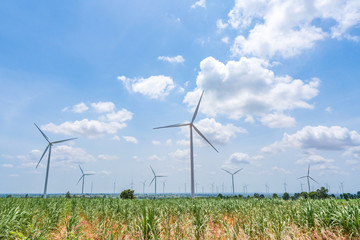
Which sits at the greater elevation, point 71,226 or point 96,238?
point 71,226

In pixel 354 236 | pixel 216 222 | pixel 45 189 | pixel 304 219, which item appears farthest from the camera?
pixel 45 189

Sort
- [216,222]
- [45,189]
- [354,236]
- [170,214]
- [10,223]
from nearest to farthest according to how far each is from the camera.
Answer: [10,223]
[354,236]
[216,222]
[170,214]
[45,189]

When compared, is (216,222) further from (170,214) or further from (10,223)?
(10,223)

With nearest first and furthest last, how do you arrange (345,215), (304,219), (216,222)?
(345,215) < (304,219) < (216,222)

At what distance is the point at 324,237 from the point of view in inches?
343

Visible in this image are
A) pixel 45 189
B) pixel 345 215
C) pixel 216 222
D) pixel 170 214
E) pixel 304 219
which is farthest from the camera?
pixel 45 189

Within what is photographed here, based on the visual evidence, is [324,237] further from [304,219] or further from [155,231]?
[155,231]

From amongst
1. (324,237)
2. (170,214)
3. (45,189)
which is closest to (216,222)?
(170,214)

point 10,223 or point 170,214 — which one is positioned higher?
point 10,223

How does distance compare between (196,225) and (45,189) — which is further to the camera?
(45,189)

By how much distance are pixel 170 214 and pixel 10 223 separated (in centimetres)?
932

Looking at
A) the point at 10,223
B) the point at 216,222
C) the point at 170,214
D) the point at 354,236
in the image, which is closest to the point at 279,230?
the point at 354,236

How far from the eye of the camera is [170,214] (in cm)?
1467

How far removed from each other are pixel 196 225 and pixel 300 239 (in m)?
4.41
